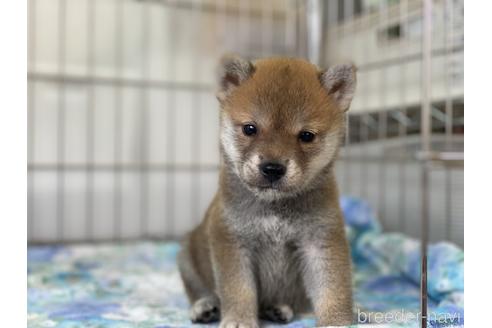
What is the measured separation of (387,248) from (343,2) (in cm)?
162

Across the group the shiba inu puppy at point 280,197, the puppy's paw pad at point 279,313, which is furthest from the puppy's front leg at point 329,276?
the puppy's paw pad at point 279,313

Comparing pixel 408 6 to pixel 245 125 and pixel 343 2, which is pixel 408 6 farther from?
pixel 245 125

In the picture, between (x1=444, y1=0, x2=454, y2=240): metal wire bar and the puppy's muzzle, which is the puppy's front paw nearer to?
the puppy's muzzle

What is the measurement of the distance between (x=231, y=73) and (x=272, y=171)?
0.36 m

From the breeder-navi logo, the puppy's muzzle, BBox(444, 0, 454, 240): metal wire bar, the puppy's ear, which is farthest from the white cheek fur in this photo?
BBox(444, 0, 454, 240): metal wire bar

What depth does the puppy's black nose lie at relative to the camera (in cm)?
138

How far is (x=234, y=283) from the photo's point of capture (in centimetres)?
154

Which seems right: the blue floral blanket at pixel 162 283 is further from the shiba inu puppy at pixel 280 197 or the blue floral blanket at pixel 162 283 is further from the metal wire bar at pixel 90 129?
the metal wire bar at pixel 90 129

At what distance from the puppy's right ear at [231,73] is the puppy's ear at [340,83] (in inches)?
8.4

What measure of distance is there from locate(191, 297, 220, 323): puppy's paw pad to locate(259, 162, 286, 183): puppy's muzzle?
50cm

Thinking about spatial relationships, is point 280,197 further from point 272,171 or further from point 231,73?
point 231,73

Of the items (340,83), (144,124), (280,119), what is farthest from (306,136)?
(144,124)

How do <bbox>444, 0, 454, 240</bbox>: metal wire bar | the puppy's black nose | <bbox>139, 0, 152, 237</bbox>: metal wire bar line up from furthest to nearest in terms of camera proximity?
<bbox>139, 0, 152, 237</bbox>: metal wire bar → <bbox>444, 0, 454, 240</bbox>: metal wire bar → the puppy's black nose

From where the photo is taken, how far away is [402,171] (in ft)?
10.4
